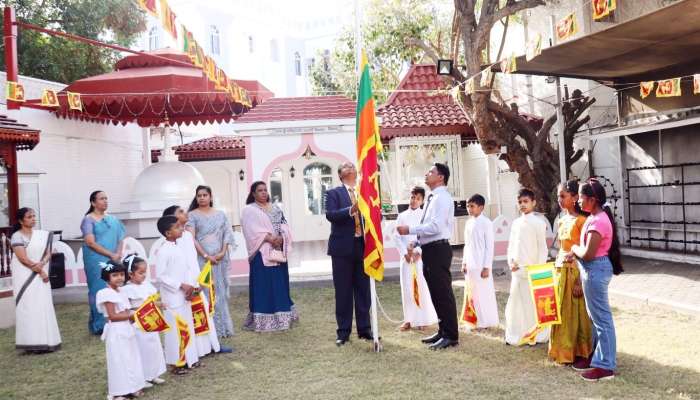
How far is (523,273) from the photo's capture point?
611 cm

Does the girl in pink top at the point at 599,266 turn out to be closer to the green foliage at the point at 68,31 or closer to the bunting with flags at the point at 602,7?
the bunting with flags at the point at 602,7

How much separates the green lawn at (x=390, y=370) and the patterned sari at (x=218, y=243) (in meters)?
0.27

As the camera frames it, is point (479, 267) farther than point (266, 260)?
No

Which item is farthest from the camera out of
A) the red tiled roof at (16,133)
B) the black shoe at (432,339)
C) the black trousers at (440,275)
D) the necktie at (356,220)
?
the red tiled roof at (16,133)

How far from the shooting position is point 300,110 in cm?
1091

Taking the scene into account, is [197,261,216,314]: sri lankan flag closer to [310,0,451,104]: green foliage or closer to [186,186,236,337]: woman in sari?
[186,186,236,337]: woman in sari

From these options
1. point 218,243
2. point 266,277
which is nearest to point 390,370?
point 266,277

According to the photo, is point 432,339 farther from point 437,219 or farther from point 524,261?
point 437,219

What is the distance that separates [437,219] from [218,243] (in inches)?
99.1

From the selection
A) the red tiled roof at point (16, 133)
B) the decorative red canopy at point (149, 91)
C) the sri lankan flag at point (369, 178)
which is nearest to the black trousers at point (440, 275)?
the sri lankan flag at point (369, 178)

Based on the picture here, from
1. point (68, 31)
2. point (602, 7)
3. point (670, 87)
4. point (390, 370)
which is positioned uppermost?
point (68, 31)

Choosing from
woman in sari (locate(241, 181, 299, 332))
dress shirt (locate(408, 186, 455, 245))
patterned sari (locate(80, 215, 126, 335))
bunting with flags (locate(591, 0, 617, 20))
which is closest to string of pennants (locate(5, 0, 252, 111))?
woman in sari (locate(241, 181, 299, 332))

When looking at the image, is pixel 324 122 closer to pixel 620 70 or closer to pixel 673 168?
pixel 620 70

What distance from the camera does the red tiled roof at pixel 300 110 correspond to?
1069 cm
